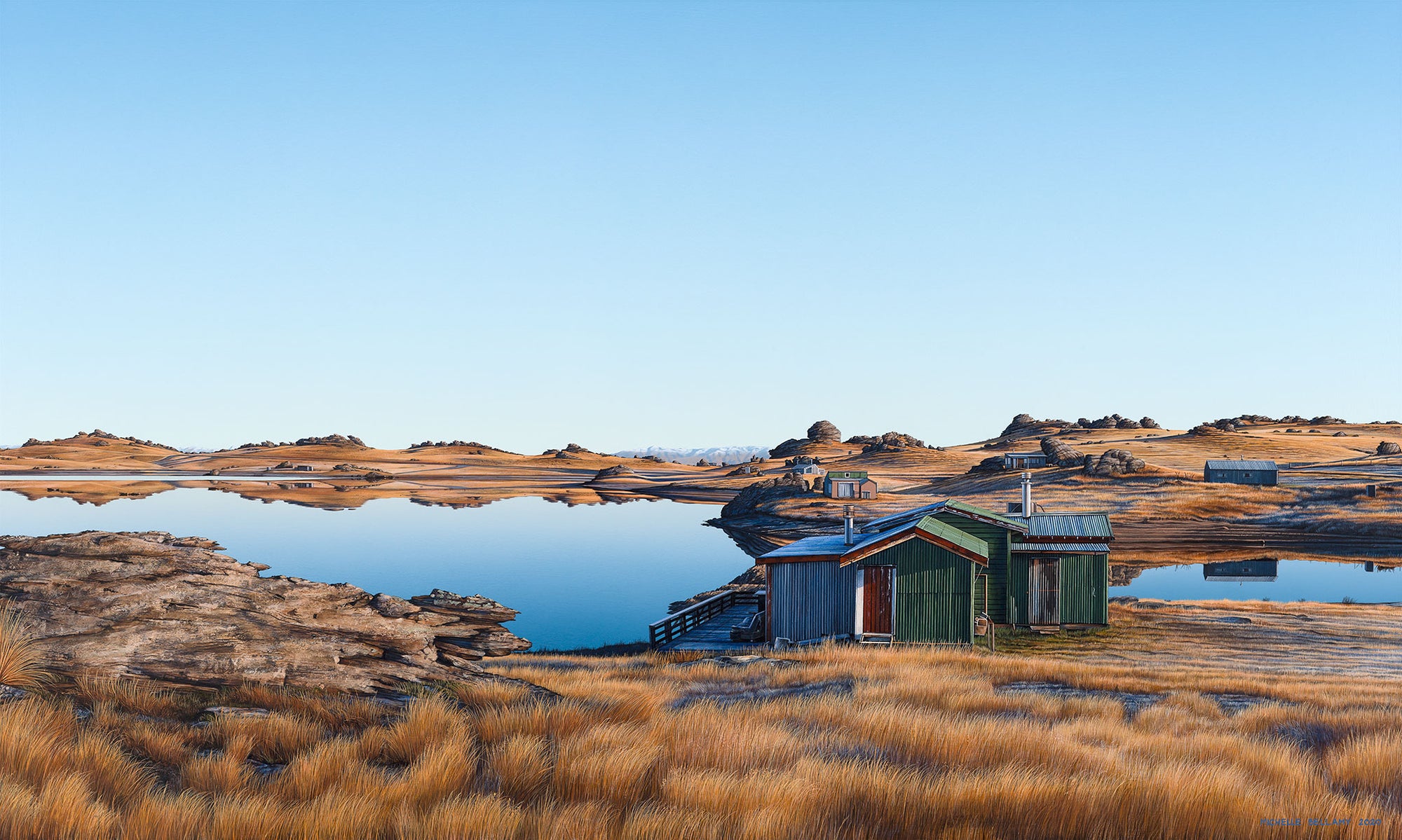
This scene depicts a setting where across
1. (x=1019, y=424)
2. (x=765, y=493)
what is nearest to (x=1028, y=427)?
(x=1019, y=424)

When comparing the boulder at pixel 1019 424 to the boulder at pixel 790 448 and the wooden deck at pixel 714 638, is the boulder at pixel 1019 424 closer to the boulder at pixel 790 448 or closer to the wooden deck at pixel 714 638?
the boulder at pixel 790 448

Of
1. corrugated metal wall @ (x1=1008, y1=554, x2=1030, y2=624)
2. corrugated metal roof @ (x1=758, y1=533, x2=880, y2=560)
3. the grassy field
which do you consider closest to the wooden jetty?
corrugated metal roof @ (x1=758, y1=533, x2=880, y2=560)

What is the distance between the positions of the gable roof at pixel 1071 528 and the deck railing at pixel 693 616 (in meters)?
11.1

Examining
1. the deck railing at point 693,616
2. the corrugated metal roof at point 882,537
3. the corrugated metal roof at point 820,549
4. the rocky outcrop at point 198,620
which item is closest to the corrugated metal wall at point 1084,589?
the corrugated metal roof at point 882,537

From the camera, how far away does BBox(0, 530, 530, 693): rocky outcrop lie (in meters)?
10.0

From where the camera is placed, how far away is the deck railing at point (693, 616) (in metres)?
29.2

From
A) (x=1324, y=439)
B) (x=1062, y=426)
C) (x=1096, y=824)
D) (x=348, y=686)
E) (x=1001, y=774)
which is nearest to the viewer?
(x=1096, y=824)

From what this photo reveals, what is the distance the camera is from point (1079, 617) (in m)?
32.4

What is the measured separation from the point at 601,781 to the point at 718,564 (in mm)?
53241

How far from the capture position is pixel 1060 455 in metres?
99.0

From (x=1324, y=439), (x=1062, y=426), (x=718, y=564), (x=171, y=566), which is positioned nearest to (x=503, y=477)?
Answer: (x=1062, y=426)

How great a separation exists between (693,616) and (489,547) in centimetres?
3798

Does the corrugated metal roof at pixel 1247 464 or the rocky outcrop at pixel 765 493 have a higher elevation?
the corrugated metal roof at pixel 1247 464

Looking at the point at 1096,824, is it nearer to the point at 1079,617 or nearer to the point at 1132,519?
the point at 1079,617
